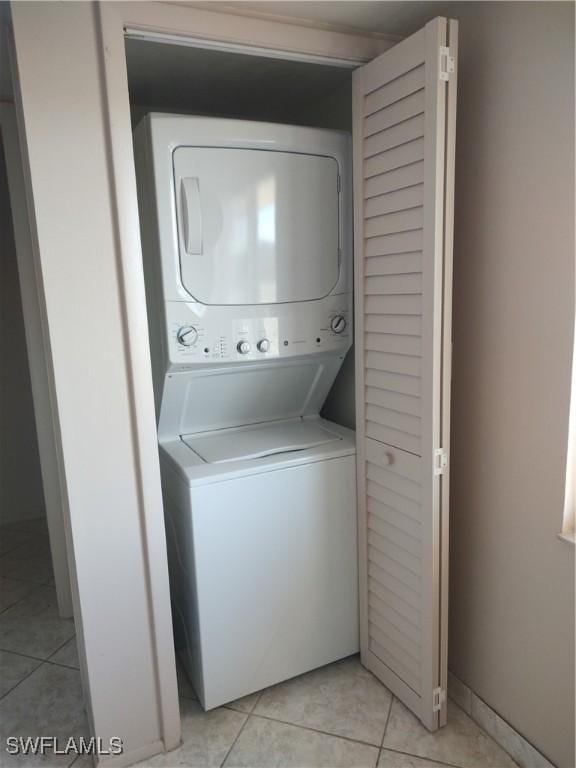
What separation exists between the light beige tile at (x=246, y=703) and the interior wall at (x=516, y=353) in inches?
29.5

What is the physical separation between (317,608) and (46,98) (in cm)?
174

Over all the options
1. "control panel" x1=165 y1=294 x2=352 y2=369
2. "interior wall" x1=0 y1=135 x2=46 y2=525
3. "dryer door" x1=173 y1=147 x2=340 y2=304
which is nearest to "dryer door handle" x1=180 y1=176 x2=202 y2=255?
"dryer door" x1=173 y1=147 x2=340 y2=304

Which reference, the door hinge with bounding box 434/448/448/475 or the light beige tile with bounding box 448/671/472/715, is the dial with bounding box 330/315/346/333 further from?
the light beige tile with bounding box 448/671/472/715

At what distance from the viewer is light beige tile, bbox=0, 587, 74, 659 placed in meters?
2.24

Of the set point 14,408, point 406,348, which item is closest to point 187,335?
point 406,348

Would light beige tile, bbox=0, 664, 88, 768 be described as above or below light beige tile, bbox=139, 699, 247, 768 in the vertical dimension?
below

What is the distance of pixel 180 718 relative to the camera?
1809mm

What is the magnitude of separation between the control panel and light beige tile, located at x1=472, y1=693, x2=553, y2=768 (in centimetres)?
126

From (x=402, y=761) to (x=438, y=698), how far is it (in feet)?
0.68

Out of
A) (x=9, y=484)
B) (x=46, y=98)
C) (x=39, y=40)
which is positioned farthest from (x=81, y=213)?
(x=9, y=484)

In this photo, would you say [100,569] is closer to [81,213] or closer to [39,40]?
[81,213]

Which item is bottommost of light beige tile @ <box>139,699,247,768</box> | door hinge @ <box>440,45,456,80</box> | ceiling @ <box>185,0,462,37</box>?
light beige tile @ <box>139,699,247,768</box>

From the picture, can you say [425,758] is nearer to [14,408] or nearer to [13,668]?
[13,668]

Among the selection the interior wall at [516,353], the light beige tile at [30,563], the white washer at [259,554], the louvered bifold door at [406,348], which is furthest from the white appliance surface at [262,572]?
the light beige tile at [30,563]
